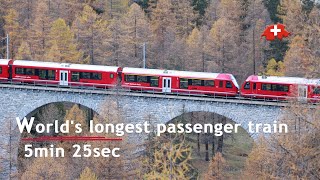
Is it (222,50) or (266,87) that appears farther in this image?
(222,50)

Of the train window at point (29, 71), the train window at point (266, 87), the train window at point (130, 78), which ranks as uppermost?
the train window at point (29, 71)

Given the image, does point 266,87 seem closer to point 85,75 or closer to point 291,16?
point 85,75

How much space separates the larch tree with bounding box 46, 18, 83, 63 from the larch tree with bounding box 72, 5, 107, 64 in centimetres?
77

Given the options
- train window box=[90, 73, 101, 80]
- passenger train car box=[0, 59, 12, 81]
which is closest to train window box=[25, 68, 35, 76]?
passenger train car box=[0, 59, 12, 81]

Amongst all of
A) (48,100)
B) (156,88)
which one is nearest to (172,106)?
(156,88)

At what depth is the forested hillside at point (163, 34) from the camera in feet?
189

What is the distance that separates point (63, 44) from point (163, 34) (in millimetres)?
11510

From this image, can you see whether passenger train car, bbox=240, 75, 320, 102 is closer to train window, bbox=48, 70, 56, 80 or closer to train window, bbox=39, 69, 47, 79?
train window, bbox=48, 70, 56, 80

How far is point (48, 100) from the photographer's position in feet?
145

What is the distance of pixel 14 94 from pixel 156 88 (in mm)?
9563

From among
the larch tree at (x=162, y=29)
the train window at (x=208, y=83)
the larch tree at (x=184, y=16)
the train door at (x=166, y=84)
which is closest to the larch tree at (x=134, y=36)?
the larch tree at (x=162, y=29)

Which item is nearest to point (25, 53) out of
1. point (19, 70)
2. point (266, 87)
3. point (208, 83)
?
point (19, 70)

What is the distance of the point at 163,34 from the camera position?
6612cm

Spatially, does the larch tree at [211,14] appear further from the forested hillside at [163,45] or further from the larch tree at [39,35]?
the larch tree at [39,35]
